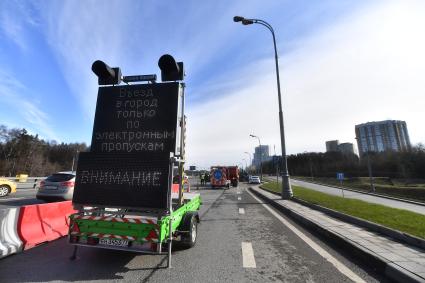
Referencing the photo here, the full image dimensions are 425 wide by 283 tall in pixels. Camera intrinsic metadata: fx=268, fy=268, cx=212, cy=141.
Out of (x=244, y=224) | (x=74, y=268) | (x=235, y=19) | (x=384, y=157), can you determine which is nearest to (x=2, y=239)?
(x=74, y=268)

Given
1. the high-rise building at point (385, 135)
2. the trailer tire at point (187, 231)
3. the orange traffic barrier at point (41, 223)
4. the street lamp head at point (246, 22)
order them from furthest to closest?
1. the high-rise building at point (385, 135)
2. the street lamp head at point (246, 22)
3. the orange traffic barrier at point (41, 223)
4. the trailer tire at point (187, 231)

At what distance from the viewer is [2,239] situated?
535cm

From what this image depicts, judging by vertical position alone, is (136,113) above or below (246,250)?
above

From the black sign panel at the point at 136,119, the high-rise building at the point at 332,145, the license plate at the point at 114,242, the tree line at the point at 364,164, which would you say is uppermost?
the high-rise building at the point at 332,145

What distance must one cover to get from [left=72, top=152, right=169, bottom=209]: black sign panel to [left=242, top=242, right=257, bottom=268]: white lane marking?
1.85 m

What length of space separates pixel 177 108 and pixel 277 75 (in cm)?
1430

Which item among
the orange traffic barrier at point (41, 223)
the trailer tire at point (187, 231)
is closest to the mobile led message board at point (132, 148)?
the trailer tire at point (187, 231)

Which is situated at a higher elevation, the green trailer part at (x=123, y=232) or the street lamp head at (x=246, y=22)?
the street lamp head at (x=246, y=22)

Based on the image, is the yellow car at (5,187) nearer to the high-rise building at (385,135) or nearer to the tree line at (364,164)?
the tree line at (364,164)

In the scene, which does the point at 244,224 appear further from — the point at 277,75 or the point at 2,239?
the point at 277,75

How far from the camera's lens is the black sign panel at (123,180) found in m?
4.89

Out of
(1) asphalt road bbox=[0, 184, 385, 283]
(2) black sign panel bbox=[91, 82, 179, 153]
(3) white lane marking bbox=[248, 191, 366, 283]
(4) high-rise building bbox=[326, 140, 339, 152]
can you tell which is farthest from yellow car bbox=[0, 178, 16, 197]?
(4) high-rise building bbox=[326, 140, 339, 152]

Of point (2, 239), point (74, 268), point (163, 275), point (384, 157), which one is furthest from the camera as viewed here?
point (384, 157)

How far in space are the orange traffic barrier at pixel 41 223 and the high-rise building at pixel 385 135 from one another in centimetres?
9324
